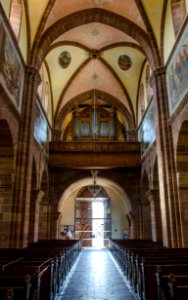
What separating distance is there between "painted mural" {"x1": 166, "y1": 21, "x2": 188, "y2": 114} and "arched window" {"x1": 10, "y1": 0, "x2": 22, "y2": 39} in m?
6.57

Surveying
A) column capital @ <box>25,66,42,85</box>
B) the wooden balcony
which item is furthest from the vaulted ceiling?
the wooden balcony

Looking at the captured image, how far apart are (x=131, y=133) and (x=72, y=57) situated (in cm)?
698

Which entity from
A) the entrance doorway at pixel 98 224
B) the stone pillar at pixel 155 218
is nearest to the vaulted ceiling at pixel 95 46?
the stone pillar at pixel 155 218

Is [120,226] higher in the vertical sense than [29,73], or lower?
lower

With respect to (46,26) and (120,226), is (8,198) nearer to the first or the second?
(46,26)

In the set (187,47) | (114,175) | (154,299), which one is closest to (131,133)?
(114,175)

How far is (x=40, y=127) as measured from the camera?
16328 mm

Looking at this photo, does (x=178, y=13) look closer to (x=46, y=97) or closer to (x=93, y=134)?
(x=46, y=97)

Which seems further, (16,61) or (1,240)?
(16,61)

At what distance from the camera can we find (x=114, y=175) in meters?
20.2

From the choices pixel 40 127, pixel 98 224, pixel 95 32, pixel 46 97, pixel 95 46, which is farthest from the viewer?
pixel 98 224

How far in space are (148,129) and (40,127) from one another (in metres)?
6.42

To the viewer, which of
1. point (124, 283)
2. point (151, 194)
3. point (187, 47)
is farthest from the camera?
point (151, 194)

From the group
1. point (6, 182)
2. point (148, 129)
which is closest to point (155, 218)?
point (148, 129)
